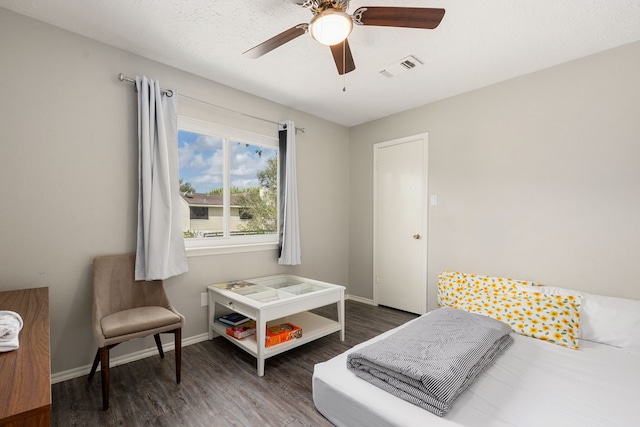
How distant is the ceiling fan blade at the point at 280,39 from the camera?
1644 mm

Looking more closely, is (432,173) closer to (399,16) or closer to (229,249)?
(399,16)

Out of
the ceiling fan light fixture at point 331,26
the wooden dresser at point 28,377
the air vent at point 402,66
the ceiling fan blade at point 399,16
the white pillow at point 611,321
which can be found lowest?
the white pillow at point 611,321

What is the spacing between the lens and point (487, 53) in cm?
234

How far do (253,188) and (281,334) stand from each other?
163 centimetres

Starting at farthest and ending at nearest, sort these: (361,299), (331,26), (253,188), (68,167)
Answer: (361,299) → (253,188) → (68,167) → (331,26)

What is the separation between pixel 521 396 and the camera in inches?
54.4

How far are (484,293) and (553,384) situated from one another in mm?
1044

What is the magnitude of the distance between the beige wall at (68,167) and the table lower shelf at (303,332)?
536 millimetres

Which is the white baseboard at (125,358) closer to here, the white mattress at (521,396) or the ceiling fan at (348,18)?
the white mattress at (521,396)

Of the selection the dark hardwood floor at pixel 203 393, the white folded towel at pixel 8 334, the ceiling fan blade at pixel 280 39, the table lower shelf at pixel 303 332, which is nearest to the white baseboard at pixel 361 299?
the table lower shelf at pixel 303 332

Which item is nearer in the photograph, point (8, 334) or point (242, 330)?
point (8, 334)

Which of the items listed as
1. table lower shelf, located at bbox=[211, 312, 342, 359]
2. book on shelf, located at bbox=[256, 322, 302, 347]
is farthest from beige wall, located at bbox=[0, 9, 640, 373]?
book on shelf, located at bbox=[256, 322, 302, 347]

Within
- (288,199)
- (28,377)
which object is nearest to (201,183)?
(288,199)

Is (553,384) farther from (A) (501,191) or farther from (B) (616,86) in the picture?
(B) (616,86)
